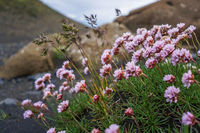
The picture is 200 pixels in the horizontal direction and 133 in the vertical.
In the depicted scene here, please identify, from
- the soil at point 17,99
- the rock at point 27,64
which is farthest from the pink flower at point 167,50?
the rock at point 27,64

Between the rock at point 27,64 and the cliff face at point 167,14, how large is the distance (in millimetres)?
3554

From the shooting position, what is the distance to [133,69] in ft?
6.09

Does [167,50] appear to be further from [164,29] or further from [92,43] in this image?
[92,43]

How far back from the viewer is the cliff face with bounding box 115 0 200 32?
7512 millimetres

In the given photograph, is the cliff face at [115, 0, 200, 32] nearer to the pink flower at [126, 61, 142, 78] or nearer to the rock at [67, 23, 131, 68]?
the rock at [67, 23, 131, 68]

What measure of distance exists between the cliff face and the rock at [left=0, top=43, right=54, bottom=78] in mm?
3554

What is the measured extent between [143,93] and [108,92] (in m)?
0.54

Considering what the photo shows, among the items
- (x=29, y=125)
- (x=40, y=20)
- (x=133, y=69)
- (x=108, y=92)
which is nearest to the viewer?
(x=133, y=69)

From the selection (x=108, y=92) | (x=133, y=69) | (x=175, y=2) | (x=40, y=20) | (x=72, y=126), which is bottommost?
(x=72, y=126)

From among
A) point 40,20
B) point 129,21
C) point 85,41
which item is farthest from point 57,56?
point 40,20

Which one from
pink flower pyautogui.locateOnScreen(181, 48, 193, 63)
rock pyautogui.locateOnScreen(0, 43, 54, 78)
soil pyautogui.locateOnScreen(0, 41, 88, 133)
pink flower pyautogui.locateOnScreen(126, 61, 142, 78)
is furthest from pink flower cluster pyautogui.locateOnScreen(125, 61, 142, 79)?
rock pyautogui.locateOnScreen(0, 43, 54, 78)

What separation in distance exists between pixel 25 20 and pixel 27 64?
46.8 ft

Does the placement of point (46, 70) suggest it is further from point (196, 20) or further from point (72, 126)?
point (196, 20)

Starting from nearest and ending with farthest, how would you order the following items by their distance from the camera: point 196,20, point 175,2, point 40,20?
point 196,20
point 175,2
point 40,20
